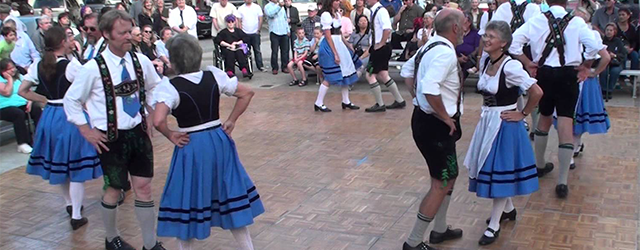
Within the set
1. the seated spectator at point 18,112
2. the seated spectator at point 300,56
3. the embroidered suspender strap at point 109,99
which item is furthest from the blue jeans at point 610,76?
the seated spectator at point 18,112

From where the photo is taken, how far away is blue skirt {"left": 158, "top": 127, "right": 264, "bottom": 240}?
3.81 meters

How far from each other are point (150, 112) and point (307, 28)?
8.36 metres

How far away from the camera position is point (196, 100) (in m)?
3.73

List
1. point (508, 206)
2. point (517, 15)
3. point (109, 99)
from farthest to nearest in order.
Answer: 1. point (517, 15)
2. point (508, 206)
3. point (109, 99)

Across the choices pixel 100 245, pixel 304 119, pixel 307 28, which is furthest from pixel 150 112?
pixel 307 28

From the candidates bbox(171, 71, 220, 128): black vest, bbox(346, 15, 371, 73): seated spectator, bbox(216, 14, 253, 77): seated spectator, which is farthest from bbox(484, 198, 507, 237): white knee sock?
bbox(216, 14, 253, 77): seated spectator

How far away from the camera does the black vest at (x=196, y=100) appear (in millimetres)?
3716

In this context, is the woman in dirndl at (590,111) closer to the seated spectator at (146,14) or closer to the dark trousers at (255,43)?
the dark trousers at (255,43)

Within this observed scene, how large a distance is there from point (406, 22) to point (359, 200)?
7.01 meters

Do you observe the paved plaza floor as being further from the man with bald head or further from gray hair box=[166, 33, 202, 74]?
gray hair box=[166, 33, 202, 74]

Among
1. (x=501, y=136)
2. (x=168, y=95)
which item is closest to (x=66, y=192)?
(x=168, y=95)

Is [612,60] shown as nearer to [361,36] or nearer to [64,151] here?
[361,36]

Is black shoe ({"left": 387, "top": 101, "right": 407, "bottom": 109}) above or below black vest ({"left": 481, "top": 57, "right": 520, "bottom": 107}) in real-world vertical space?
below

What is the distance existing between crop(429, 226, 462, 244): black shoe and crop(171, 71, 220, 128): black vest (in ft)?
5.93
